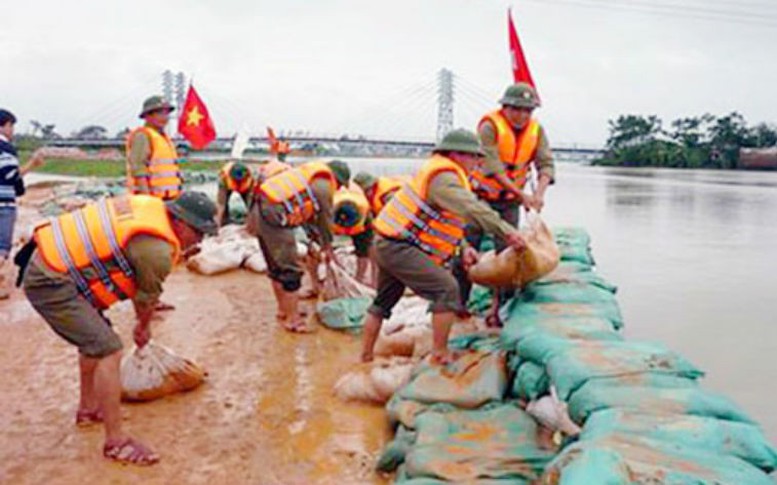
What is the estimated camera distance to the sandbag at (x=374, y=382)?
12.5 ft

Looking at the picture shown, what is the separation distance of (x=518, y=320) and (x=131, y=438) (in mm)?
1922

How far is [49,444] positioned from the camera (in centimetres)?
327

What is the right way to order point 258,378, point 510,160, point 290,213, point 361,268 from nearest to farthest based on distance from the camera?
point 258,378
point 510,160
point 290,213
point 361,268

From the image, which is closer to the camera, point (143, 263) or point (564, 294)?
point (143, 263)

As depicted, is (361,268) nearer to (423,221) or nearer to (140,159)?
(140,159)

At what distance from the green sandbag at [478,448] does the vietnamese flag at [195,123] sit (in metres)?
6.82

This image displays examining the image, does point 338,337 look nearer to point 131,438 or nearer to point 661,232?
point 131,438

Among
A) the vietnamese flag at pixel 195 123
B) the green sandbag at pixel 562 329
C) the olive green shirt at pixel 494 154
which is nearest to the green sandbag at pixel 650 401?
the green sandbag at pixel 562 329

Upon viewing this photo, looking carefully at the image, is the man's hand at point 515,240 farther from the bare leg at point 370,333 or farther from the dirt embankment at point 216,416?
the dirt embankment at point 216,416

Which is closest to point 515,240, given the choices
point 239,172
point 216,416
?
point 216,416

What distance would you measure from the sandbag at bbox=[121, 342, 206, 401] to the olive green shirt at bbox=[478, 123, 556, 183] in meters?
2.13

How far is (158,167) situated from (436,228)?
8.17 feet

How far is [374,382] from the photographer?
385cm

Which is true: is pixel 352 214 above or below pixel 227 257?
above
